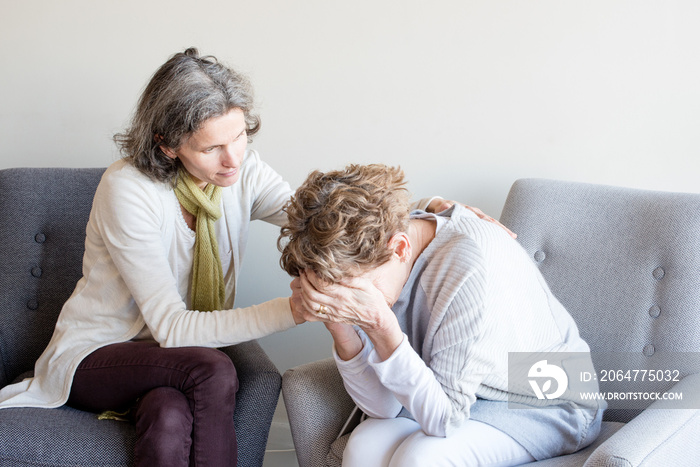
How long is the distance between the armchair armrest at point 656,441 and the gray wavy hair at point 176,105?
1.01m

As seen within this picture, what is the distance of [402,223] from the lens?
3.97 feet

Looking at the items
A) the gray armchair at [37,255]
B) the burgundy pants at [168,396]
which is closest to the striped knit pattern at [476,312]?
the burgundy pants at [168,396]

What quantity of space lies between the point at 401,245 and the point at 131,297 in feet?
2.30

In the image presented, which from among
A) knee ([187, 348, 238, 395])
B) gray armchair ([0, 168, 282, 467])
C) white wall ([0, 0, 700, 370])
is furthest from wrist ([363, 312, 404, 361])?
white wall ([0, 0, 700, 370])

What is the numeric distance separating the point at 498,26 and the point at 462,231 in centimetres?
81

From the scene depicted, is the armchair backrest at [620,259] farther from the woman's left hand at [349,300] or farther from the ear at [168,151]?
the ear at [168,151]

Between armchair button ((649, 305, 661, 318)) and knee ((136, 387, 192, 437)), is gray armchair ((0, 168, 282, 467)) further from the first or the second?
armchair button ((649, 305, 661, 318))

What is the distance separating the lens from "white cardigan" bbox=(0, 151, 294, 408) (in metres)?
1.44

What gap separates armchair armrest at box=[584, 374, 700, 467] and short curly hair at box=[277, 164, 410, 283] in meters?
0.49

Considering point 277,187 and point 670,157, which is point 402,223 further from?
point 670,157

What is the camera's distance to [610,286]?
155 cm

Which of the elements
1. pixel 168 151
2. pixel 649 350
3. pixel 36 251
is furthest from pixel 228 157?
pixel 649 350

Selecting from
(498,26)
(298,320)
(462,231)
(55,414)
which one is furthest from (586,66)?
(55,414)

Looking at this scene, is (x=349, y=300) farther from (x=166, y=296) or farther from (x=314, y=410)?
(x=166, y=296)
